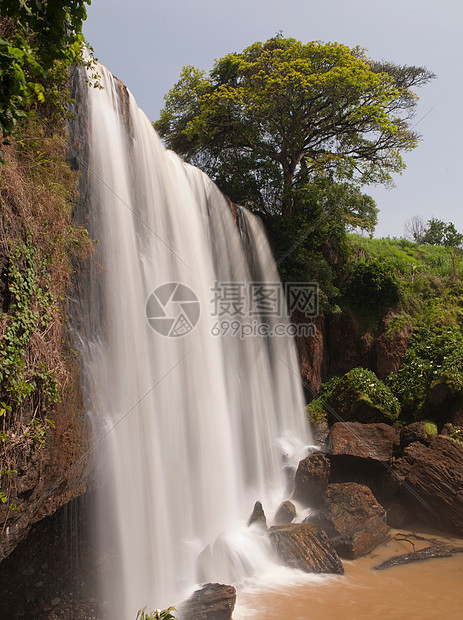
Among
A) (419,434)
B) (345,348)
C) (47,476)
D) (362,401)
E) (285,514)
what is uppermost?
(345,348)

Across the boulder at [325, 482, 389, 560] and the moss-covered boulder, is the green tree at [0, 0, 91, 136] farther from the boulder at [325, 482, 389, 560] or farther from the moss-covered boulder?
the moss-covered boulder

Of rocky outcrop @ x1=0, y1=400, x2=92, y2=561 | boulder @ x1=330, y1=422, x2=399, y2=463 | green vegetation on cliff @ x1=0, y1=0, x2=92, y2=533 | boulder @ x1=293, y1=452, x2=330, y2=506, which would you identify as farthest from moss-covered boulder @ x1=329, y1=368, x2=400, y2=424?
green vegetation on cliff @ x1=0, y1=0, x2=92, y2=533

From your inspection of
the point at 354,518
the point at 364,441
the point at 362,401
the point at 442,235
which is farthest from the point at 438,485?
the point at 442,235

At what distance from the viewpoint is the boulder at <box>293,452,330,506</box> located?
9.76 metres

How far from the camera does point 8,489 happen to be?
459 centimetres

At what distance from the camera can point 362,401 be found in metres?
12.6

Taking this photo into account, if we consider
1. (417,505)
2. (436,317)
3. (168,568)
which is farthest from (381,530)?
(436,317)

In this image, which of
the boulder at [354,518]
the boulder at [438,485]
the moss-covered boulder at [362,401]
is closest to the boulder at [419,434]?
the boulder at [438,485]

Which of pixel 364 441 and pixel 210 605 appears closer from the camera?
pixel 210 605

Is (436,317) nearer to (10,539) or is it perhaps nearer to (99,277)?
(99,277)

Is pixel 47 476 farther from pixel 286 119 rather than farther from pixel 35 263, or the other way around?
pixel 286 119

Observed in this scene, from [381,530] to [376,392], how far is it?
4750mm

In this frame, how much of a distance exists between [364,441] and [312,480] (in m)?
1.55

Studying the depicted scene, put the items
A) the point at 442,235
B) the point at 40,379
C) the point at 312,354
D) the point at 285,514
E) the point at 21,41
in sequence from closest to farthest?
the point at 21,41
the point at 40,379
the point at 285,514
the point at 312,354
the point at 442,235
